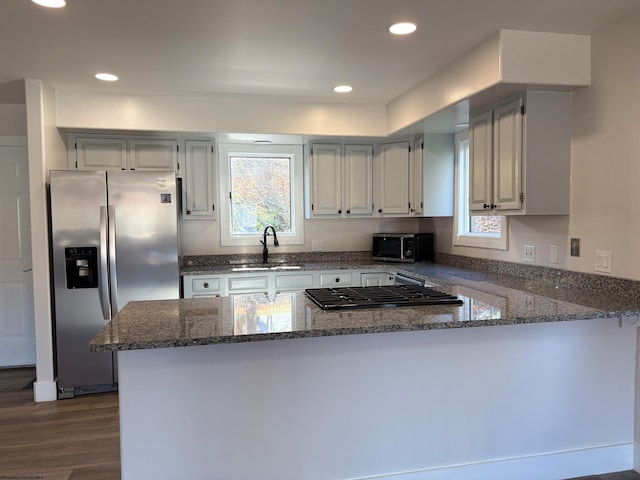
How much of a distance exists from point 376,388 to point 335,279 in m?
2.06

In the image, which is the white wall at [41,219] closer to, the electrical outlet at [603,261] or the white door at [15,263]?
the white door at [15,263]

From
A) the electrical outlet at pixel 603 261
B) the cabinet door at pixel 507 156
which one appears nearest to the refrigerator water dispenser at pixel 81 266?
the cabinet door at pixel 507 156

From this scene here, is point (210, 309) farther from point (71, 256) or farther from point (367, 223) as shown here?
point (367, 223)

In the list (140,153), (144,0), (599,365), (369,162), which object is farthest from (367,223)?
(144,0)

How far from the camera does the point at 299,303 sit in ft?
7.41

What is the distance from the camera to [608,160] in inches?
94.9

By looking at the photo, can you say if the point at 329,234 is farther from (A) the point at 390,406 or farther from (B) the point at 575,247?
(A) the point at 390,406

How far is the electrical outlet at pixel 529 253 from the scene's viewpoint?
301 centimetres

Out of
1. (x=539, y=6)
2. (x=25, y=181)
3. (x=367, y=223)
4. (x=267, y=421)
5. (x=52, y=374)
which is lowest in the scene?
(x=52, y=374)

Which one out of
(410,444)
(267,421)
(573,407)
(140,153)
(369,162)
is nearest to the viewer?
(267,421)

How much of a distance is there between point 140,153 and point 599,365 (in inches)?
146

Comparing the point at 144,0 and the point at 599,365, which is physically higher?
the point at 144,0

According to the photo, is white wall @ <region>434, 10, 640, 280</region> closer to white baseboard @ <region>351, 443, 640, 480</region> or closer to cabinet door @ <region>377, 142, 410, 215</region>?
white baseboard @ <region>351, 443, 640, 480</region>

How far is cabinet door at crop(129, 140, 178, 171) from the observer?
386cm
